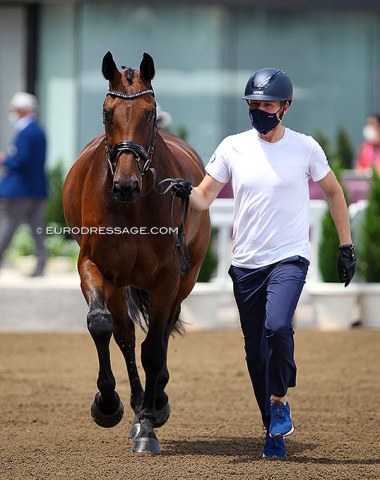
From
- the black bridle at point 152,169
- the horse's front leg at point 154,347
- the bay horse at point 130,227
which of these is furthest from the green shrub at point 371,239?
the black bridle at point 152,169

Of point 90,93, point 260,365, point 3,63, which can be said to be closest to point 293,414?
point 260,365

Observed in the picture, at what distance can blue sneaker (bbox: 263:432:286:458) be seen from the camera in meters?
5.78

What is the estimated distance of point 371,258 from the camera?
11.1 m

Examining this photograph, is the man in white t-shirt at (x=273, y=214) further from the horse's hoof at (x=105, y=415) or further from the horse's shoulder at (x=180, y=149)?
the horse's shoulder at (x=180, y=149)

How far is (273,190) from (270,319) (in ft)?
2.00

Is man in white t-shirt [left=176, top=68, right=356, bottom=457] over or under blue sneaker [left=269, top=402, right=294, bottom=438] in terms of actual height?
over

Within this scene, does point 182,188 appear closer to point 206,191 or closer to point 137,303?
point 206,191

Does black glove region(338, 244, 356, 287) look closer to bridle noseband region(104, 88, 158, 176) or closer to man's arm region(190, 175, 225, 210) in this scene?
man's arm region(190, 175, 225, 210)

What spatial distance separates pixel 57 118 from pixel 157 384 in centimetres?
1131

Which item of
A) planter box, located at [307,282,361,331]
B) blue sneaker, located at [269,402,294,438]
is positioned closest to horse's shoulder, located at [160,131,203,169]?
blue sneaker, located at [269,402,294,438]

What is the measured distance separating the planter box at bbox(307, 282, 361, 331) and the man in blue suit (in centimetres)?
313

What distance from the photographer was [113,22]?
16.8m

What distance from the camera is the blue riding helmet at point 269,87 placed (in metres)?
5.60

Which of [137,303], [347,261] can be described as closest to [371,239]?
[137,303]
